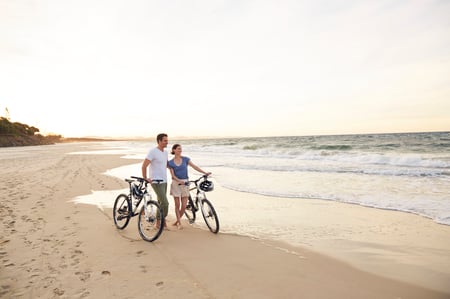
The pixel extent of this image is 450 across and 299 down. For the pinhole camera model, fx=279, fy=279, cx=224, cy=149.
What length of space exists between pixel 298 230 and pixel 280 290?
293 centimetres

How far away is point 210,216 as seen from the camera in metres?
6.70

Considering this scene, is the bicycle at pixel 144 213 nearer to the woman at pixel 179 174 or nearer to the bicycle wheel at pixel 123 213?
the bicycle wheel at pixel 123 213

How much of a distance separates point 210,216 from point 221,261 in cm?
167

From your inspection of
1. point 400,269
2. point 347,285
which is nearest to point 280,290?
point 347,285

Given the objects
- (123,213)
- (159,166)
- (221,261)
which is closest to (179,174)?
(159,166)

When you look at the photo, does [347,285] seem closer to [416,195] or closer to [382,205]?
[382,205]

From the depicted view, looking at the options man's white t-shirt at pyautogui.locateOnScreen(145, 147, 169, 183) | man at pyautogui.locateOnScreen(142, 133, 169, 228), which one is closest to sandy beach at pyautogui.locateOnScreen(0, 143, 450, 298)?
man at pyautogui.locateOnScreen(142, 133, 169, 228)

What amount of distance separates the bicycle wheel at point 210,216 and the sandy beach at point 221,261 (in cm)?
19

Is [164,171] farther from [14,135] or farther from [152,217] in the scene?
[14,135]

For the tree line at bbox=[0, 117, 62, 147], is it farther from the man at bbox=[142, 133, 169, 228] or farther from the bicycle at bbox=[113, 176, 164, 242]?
the man at bbox=[142, 133, 169, 228]

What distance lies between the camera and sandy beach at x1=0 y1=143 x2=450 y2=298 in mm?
4078

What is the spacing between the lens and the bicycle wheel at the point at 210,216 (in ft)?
21.4

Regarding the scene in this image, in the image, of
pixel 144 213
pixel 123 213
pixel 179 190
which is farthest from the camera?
pixel 179 190

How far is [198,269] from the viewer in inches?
189
